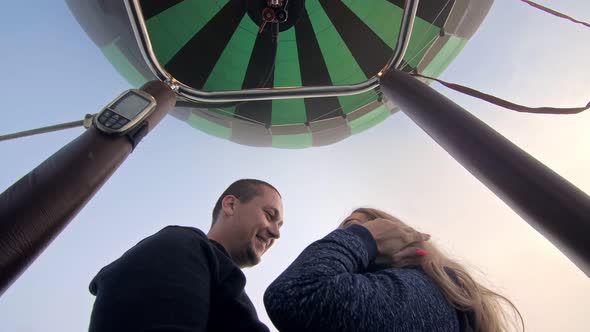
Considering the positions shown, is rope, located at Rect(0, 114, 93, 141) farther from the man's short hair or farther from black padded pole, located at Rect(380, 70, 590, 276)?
black padded pole, located at Rect(380, 70, 590, 276)

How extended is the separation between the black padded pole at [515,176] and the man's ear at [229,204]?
3.10ft

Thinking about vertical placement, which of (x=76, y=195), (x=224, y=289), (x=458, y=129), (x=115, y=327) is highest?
(x=458, y=129)

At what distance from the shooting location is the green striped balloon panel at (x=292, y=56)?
311 cm

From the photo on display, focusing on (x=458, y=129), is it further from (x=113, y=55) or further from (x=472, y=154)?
(x=113, y=55)

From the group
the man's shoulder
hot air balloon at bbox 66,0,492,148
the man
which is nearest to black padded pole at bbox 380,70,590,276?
the man

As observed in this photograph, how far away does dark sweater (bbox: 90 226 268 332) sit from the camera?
2.81ft

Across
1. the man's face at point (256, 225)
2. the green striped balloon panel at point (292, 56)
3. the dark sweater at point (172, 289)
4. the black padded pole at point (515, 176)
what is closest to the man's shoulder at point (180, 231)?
the dark sweater at point (172, 289)

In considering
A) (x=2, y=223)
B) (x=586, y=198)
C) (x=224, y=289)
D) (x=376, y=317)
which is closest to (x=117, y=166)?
(x=2, y=223)

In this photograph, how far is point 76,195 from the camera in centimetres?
117

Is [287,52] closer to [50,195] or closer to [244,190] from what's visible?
[244,190]

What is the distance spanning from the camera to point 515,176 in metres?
1.08

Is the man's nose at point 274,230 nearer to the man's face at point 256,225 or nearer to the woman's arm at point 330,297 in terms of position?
the man's face at point 256,225

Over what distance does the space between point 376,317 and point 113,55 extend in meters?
2.96

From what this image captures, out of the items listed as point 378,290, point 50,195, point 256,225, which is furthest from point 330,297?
point 256,225
